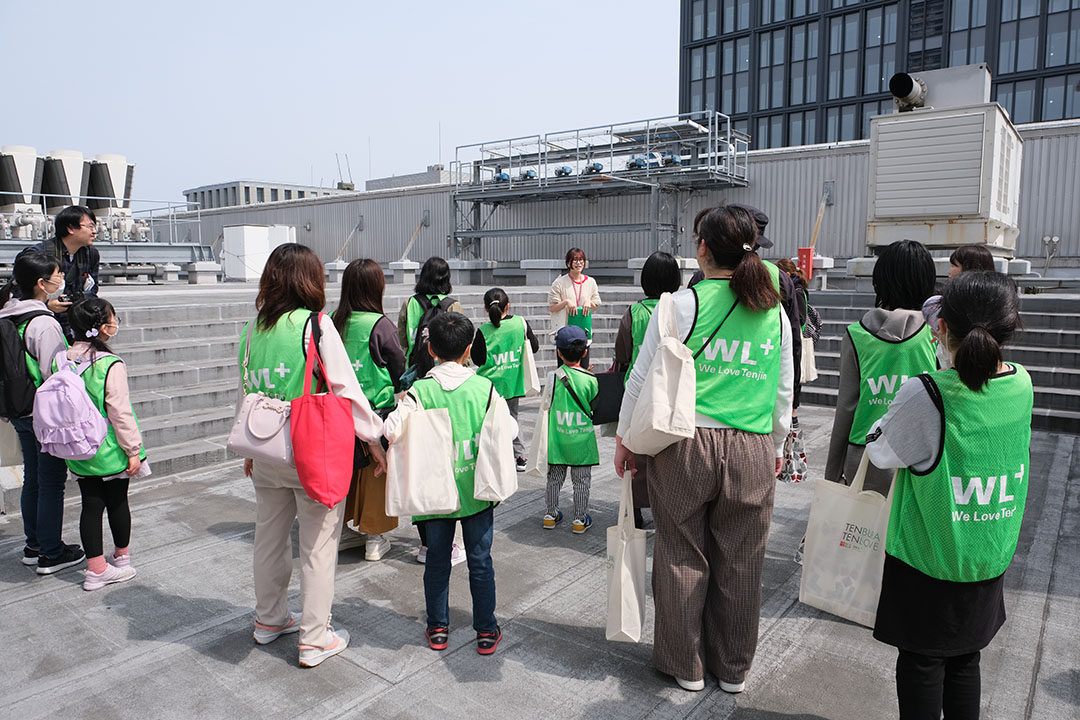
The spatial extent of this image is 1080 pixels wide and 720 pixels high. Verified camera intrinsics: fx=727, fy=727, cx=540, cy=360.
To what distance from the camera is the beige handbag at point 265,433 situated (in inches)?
120

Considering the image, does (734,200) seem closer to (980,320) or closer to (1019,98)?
(980,320)

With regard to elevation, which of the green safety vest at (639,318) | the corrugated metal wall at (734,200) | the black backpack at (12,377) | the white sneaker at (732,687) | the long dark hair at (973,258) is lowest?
the white sneaker at (732,687)

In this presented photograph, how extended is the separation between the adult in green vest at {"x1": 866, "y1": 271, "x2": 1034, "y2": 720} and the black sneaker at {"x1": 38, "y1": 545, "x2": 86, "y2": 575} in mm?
4340

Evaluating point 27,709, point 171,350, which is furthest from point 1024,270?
point 27,709

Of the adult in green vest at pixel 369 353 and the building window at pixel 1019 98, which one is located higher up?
the building window at pixel 1019 98

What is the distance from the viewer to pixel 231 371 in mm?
8031

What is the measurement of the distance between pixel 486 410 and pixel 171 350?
5797mm

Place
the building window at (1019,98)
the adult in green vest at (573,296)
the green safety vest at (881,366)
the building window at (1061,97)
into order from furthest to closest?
1. the building window at (1019,98)
2. the building window at (1061,97)
3. the adult in green vest at (573,296)
4. the green safety vest at (881,366)

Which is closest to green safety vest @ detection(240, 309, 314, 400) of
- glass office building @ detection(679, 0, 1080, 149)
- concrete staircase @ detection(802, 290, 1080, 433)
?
concrete staircase @ detection(802, 290, 1080, 433)

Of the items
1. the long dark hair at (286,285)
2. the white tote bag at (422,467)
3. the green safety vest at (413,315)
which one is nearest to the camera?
the white tote bag at (422,467)

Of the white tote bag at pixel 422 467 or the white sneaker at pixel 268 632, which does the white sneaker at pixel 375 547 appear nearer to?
the white sneaker at pixel 268 632

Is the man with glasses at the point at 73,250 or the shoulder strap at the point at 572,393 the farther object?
the man with glasses at the point at 73,250

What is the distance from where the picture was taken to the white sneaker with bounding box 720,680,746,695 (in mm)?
2986

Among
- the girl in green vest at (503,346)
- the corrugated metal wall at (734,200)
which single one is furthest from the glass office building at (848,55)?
the girl in green vest at (503,346)
